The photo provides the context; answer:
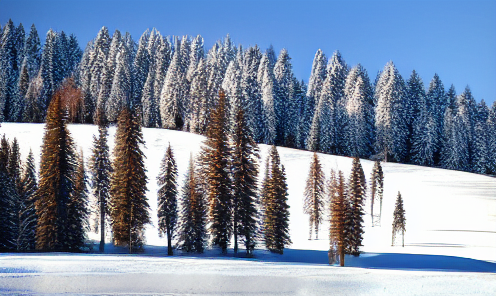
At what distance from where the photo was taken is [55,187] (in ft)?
108

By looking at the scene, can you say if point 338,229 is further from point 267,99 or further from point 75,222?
point 267,99

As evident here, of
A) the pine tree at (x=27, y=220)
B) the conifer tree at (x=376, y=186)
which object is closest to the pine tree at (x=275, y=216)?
the pine tree at (x=27, y=220)

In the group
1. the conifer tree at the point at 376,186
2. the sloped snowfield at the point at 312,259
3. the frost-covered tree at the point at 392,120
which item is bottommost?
the sloped snowfield at the point at 312,259

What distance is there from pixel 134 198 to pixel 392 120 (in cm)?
5411

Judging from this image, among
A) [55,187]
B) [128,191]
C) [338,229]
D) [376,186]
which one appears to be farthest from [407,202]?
[55,187]

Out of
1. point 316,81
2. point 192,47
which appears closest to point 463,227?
point 316,81

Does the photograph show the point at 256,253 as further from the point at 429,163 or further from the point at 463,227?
the point at 429,163

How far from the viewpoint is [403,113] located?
78188 millimetres

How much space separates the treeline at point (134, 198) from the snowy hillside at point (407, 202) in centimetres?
389

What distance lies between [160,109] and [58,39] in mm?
31139

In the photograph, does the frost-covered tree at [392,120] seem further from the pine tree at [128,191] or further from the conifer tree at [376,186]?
the pine tree at [128,191]

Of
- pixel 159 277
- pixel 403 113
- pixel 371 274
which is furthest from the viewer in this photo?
pixel 403 113

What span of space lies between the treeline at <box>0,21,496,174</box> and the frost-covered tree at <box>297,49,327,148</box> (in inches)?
9.5

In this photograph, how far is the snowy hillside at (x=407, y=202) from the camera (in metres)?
42.1
